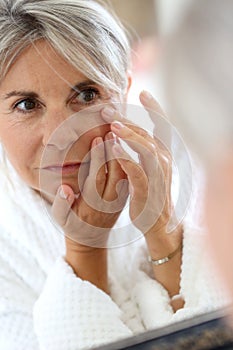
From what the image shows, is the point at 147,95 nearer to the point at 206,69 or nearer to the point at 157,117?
the point at 157,117

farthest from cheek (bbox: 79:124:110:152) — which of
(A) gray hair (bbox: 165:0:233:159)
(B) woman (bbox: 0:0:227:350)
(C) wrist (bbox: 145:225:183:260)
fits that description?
(A) gray hair (bbox: 165:0:233:159)

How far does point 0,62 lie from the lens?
1.93 feet

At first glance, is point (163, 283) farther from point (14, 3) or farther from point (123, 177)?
point (14, 3)

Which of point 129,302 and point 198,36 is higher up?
point 198,36

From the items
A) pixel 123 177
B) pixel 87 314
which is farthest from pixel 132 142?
pixel 87 314

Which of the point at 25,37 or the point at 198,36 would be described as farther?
the point at 25,37

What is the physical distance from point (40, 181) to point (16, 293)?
0.35 ft

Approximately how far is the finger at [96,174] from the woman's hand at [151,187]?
16 millimetres

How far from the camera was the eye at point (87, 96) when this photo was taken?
0.59m

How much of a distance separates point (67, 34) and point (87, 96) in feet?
0.19

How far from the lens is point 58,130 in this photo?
1.91 feet

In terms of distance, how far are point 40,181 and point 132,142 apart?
0.11 m

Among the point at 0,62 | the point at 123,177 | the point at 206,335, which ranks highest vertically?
the point at 0,62

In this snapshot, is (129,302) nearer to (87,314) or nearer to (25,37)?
(87,314)
